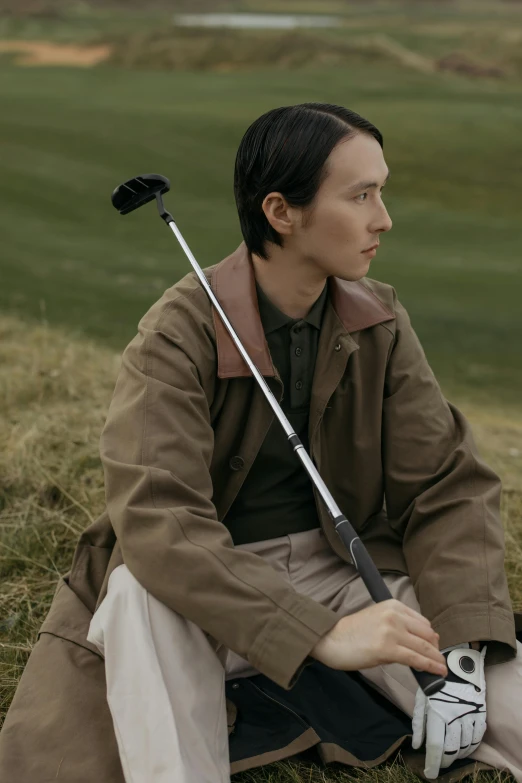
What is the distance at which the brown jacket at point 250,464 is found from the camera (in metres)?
2.13

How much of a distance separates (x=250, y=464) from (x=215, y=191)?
5.63m

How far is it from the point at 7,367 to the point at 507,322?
2.87m

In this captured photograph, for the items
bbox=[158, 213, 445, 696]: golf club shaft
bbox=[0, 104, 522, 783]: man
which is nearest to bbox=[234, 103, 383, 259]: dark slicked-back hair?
bbox=[0, 104, 522, 783]: man

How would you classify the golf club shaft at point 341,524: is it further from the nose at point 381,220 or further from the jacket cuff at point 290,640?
the nose at point 381,220

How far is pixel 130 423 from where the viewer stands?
2299 mm

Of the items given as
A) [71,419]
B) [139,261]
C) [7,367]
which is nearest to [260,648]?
[71,419]

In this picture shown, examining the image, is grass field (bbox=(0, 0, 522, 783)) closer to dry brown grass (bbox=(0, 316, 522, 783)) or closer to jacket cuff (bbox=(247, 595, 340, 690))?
dry brown grass (bbox=(0, 316, 522, 783))

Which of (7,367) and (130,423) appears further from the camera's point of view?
(7,367)

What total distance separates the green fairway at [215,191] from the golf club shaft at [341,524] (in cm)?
333

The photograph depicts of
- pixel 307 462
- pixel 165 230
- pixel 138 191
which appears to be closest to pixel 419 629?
pixel 307 462

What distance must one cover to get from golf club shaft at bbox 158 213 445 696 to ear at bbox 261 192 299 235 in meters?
0.20

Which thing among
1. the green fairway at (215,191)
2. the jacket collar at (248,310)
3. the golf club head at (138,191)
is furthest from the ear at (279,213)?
the green fairway at (215,191)

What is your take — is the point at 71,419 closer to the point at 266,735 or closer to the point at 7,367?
the point at 7,367

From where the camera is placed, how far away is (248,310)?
2.48 metres
